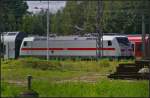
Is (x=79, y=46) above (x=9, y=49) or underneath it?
above

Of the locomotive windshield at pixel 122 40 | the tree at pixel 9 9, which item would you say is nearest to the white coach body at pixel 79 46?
the locomotive windshield at pixel 122 40

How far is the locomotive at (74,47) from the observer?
150ft

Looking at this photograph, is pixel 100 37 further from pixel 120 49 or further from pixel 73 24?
pixel 73 24

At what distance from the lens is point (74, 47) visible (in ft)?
152

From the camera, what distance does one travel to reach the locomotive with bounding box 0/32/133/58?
4575cm

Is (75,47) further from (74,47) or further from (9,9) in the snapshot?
(9,9)

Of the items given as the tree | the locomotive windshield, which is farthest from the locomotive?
the tree

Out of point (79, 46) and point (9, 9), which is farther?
point (79, 46)

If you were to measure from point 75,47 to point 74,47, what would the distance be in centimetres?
10

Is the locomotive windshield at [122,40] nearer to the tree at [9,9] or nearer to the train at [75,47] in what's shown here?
the train at [75,47]

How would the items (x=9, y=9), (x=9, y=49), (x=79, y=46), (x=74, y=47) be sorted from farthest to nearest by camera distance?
(x=9, y=49) → (x=74, y=47) → (x=79, y=46) → (x=9, y=9)

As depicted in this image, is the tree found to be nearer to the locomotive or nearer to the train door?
the locomotive

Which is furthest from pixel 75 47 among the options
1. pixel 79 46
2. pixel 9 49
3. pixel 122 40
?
pixel 9 49

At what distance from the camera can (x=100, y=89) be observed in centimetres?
1430
